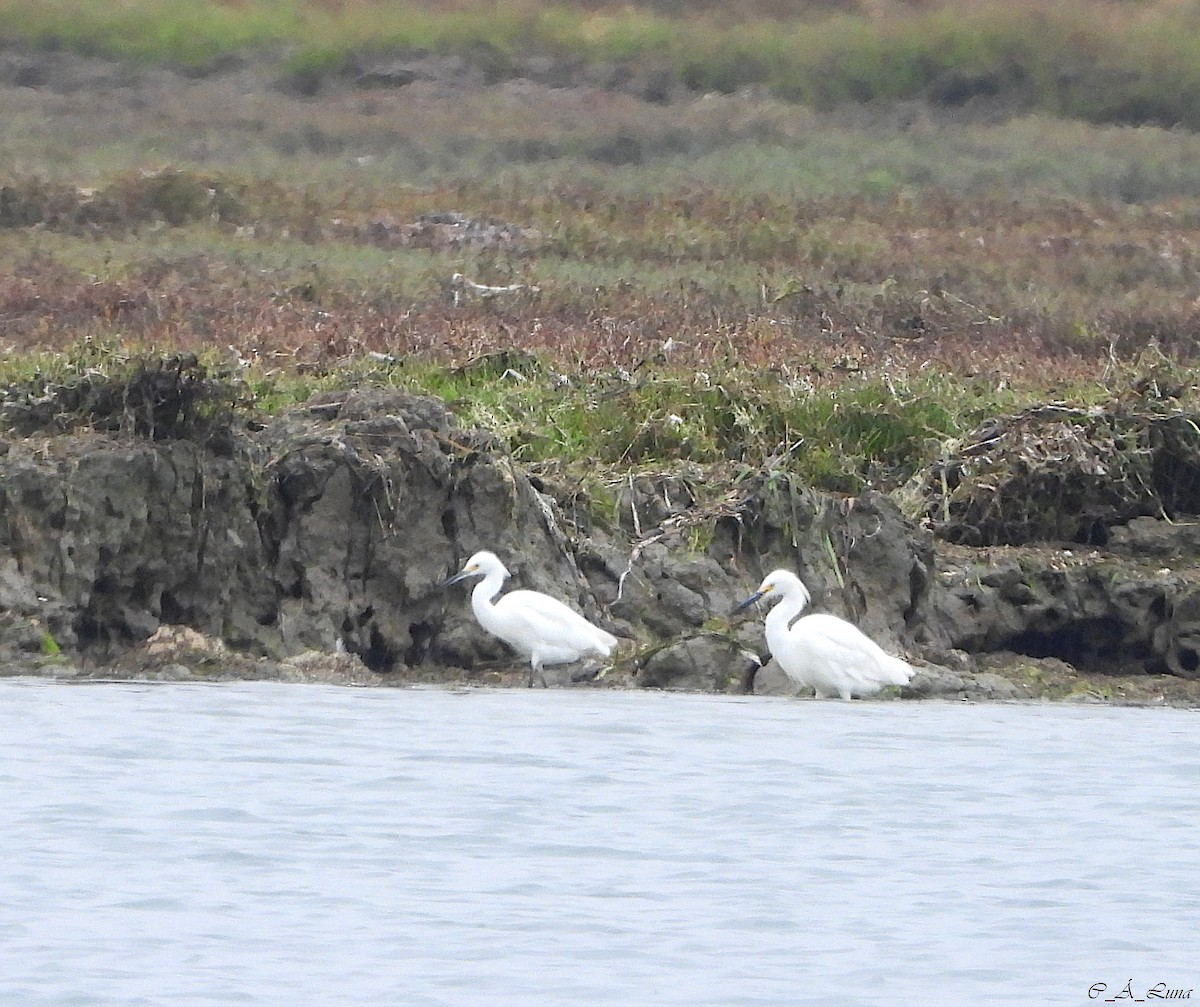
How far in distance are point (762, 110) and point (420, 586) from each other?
2483cm

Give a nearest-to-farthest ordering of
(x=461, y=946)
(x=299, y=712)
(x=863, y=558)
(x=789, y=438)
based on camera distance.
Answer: (x=461, y=946) → (x=299, y=712) → (x=863, y=558) → (x=789, y=438)

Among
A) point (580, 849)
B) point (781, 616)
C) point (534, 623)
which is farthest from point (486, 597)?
point (580, 849)

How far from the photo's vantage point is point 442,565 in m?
13.1

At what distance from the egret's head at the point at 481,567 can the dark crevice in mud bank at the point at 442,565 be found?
340 mm

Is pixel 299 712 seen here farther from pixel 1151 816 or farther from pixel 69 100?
pixel 69 100

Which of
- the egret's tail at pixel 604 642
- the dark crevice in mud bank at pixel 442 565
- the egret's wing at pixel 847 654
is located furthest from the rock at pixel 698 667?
the egret's wing at pixel 847 654

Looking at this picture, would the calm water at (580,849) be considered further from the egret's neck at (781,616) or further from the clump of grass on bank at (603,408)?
the clump of grass on bank at (603,408)

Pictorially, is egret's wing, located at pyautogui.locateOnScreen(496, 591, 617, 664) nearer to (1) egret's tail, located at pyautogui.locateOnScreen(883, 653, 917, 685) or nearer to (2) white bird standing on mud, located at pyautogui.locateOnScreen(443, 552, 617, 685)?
(2) white bird standing on mud, located at pyautogui.locateOnScreen(443, 552, 617, 685)

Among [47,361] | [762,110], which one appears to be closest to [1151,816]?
[47,361]

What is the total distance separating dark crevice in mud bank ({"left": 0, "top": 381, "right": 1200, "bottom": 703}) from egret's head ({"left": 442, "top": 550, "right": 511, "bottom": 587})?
34cm

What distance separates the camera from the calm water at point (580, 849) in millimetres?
7379

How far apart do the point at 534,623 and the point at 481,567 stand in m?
0.52

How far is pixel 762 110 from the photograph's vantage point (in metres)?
36.9

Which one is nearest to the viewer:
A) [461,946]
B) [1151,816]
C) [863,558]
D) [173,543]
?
[461,946]
